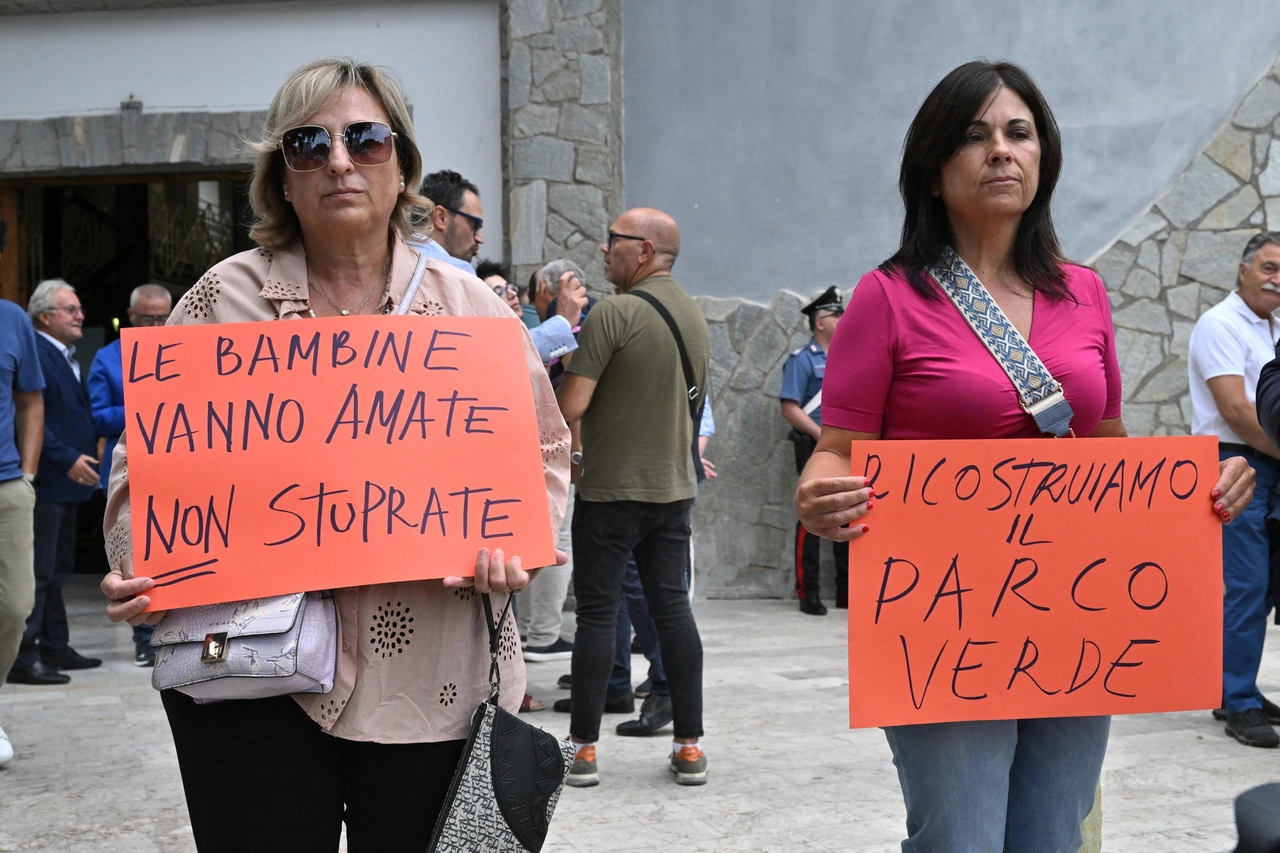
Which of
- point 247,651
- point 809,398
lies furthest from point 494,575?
point 809,398

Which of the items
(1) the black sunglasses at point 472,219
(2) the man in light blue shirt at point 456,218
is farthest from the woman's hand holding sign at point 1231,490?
(1) the black sunglasses at point 472,219

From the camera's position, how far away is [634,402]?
476 cm

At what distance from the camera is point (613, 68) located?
29.2 ft

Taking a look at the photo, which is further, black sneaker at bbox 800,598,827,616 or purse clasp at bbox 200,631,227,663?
black sneaker at bbox 800,598,827,616

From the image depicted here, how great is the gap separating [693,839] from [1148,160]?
706 cm

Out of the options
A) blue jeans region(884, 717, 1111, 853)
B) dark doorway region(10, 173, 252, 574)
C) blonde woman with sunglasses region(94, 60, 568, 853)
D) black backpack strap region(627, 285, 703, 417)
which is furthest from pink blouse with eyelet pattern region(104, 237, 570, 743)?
dark doorway region(10, 173, 252, 574)

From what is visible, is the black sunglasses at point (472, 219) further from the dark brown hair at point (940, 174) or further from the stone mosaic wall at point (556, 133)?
the dark brown hair at point (940, 174)

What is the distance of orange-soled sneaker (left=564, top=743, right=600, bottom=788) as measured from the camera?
4.44m

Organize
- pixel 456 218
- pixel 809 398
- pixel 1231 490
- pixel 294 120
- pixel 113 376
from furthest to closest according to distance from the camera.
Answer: pixel 809 398 → pixel 113 376 → pixel 456 218 → pixel 1231 490 → pixel 294 120

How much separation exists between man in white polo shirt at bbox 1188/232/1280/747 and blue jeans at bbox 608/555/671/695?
7.70 ft

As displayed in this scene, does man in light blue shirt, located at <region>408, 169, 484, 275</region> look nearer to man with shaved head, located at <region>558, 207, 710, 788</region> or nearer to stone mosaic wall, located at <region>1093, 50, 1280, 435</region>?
man with shaved head, located at <region>558, 207, 710, 788</region>

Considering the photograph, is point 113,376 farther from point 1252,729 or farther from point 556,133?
point 1252,729

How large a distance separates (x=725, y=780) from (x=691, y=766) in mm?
166

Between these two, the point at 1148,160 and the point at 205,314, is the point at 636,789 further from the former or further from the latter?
the point at 1148,160
